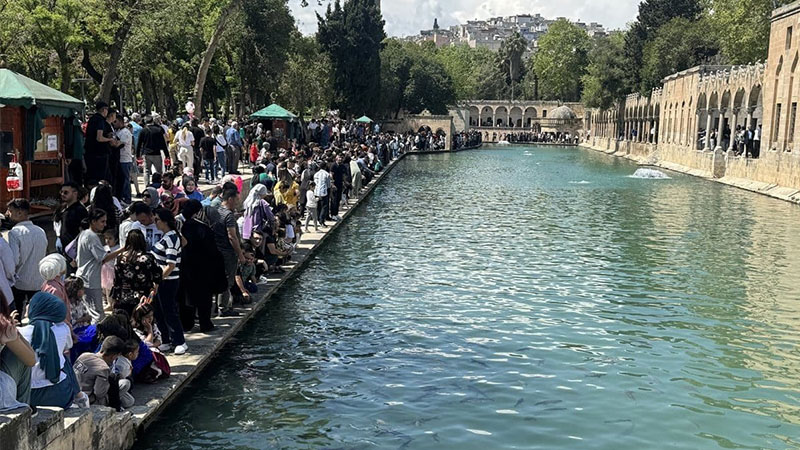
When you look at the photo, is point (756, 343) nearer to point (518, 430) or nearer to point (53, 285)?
point (518, 430)

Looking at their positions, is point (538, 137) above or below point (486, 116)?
below

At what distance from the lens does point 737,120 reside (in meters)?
44.6

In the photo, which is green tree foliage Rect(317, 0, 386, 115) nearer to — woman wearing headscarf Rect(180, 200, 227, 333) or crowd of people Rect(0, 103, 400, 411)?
crowd of people Rect(0, 103, 400, 411)

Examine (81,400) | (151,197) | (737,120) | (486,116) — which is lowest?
(81,400)

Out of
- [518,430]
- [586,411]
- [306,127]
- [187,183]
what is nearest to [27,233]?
[187,183]

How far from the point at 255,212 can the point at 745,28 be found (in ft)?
170

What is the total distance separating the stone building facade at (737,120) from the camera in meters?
32.3

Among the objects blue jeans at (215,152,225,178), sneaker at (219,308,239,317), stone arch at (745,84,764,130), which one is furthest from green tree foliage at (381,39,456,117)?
sneaker at (219,308,239,317)

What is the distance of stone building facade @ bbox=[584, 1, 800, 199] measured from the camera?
32344mm

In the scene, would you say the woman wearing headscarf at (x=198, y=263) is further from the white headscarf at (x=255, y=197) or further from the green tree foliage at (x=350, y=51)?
the green tree foliage at (x=350, y=51)

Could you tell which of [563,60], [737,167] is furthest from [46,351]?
[563,60]

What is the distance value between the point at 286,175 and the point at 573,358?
7538 mm

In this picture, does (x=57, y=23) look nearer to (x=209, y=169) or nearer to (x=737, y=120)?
(x=209, y=169)

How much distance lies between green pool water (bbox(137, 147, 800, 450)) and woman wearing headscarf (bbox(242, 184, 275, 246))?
114 centimetres
